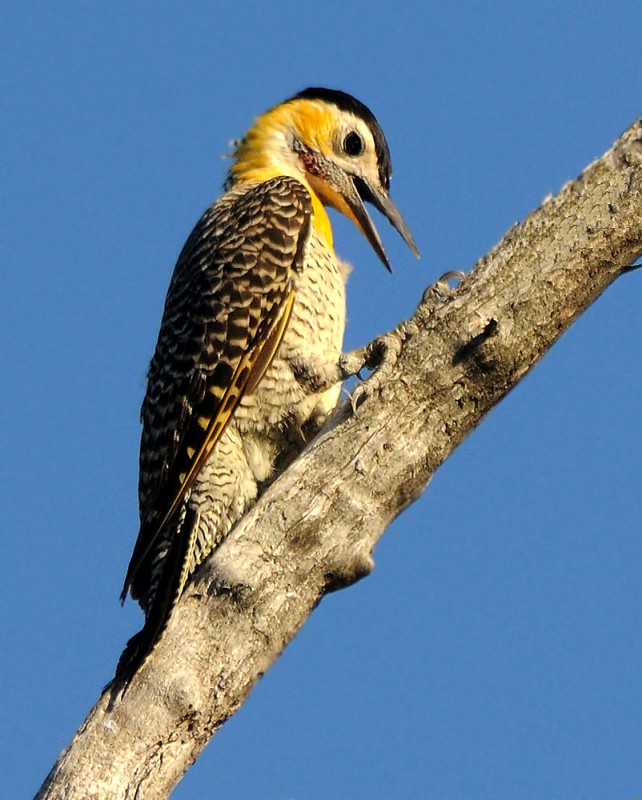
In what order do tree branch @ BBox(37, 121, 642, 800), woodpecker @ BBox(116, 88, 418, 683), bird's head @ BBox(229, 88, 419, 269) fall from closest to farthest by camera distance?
1. tree branch @ BBox(37, 121, 642, 800)
2. woodpecker @ BBox(116, 88, 418, 683)
3. bird's head @ BBox(229, 88, 419, 269)

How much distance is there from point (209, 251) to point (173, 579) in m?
2.44

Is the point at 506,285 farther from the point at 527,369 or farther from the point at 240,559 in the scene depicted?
the point at 240,559

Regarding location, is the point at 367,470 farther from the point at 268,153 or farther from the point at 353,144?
the point at 268,153

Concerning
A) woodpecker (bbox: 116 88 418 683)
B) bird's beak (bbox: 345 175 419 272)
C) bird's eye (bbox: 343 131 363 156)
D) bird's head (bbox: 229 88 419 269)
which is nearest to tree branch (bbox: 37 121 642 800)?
woodpecker (bbox: 116 88 418 683)

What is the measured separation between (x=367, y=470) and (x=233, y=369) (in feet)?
6.22

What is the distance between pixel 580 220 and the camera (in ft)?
16.1

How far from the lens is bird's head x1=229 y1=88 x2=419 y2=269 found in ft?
26.5

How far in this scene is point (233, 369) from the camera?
6.70 meters

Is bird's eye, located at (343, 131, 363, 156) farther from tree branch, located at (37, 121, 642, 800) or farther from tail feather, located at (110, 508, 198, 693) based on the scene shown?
tree branch, located at (37, 121, 642, 800)

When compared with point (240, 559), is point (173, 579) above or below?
above

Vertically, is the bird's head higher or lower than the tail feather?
higher

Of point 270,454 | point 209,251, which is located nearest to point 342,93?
point 209,251

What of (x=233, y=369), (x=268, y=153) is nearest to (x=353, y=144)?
(x=268, y=153)

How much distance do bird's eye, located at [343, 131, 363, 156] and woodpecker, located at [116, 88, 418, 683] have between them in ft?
1.79
